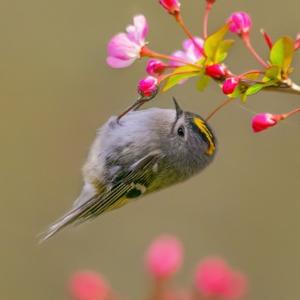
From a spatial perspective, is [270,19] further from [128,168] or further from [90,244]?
[128,168]

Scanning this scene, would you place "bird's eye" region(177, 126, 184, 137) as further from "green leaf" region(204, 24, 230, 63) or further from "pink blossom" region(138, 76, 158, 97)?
"green leaf" region(204, 24, 230, 63)

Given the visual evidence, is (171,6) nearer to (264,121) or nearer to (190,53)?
(190,53)

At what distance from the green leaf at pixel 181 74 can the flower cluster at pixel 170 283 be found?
3.09ft

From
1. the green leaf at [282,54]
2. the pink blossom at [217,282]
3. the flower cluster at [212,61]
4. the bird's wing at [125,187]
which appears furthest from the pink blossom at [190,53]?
the pink blossom at [217,282]

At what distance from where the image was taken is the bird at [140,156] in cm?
286

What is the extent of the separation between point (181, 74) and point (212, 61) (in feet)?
0.31

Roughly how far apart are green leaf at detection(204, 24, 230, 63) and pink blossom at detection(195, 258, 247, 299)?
1.22m

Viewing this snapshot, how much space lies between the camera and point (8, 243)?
5621 mm

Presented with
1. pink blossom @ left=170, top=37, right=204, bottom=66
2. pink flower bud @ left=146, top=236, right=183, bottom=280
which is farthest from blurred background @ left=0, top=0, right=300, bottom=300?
pink blossom @ left=170, top=37, right=204, bottom=66

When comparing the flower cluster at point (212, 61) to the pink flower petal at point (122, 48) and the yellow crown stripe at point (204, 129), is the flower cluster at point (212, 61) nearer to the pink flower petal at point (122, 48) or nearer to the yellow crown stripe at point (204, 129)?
the pink flower petal at point (122, 48)

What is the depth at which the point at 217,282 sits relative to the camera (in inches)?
116

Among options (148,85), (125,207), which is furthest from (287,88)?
(125,207)

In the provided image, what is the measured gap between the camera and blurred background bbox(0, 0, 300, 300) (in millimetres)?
5441

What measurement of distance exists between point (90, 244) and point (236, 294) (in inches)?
105
